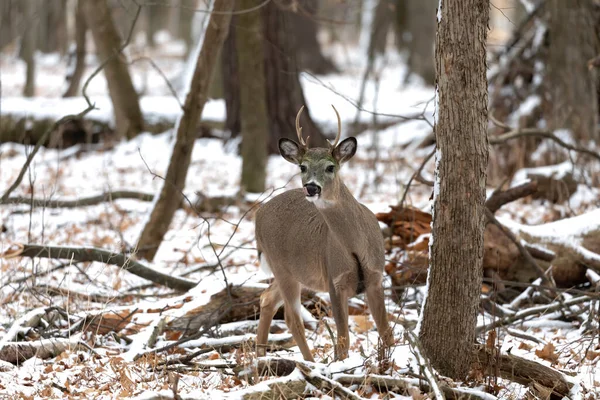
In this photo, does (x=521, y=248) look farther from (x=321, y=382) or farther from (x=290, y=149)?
(x=321, y=382)

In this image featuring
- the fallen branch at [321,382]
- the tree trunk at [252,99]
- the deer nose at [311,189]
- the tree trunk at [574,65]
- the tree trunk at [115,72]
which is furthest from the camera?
the tree trunk at [115,72]

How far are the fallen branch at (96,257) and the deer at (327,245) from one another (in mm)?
1218

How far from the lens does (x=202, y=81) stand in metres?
7.16

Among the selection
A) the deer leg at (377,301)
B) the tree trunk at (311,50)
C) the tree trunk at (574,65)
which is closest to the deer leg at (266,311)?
the deer leg at (377,301)

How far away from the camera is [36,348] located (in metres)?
4.89

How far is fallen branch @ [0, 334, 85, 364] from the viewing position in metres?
4.79

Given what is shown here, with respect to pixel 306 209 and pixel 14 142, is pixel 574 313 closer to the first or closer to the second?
pixel 306 209

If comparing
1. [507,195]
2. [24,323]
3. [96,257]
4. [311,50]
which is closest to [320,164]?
[24,323]

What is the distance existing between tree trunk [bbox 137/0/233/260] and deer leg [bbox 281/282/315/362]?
2395 mm

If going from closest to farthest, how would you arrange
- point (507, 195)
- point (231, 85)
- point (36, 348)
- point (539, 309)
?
point (36, 348), point (539, 309), point (507, 195), point (231, 85)

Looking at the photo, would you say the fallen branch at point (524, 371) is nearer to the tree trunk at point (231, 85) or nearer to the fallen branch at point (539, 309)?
the fallen branch at point (539, 309)

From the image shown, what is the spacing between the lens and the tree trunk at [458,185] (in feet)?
12.9

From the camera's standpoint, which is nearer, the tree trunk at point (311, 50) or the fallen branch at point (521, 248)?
the fallen branch at point (521, 248)

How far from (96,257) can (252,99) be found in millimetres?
3877
